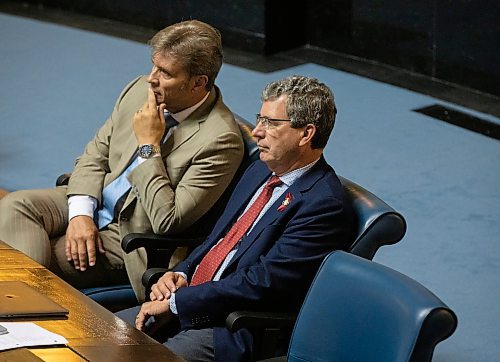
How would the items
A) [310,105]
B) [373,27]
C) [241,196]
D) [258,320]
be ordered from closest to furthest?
1. [258,320]
2. [310,105]
3. [241,196]
4. [373,27]

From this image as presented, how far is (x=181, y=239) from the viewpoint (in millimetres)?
4184

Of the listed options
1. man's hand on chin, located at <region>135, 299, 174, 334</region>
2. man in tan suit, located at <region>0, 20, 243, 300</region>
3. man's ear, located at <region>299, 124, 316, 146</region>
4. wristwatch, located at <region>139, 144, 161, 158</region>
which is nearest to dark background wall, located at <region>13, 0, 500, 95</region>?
man in tan suit, located at <region>0, 20, 243, 300</region>

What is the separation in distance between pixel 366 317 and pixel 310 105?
2.92 feet

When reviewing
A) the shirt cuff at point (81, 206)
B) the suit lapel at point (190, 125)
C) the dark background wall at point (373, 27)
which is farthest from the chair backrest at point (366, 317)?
the dark background wall at point (373, 27)

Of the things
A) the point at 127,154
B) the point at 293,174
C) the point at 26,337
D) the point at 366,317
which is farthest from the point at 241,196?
the point at 26,337

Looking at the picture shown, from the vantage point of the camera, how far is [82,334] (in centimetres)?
309

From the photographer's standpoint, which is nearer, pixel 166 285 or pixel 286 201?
pixel 286 201

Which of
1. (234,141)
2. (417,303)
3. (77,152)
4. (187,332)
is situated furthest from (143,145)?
(77,152)

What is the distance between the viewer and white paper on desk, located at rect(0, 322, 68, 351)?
2.96 metres

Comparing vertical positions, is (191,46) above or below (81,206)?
above

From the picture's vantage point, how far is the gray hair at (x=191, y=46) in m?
4.16

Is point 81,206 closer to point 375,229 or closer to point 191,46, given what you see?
point 191,46

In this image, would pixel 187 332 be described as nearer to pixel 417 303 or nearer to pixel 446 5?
pixel 417 303

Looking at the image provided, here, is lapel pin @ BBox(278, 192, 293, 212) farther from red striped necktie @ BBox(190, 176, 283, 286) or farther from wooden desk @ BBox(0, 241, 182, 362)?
wooden desk @ BBox(0, 241, 182, 362)
